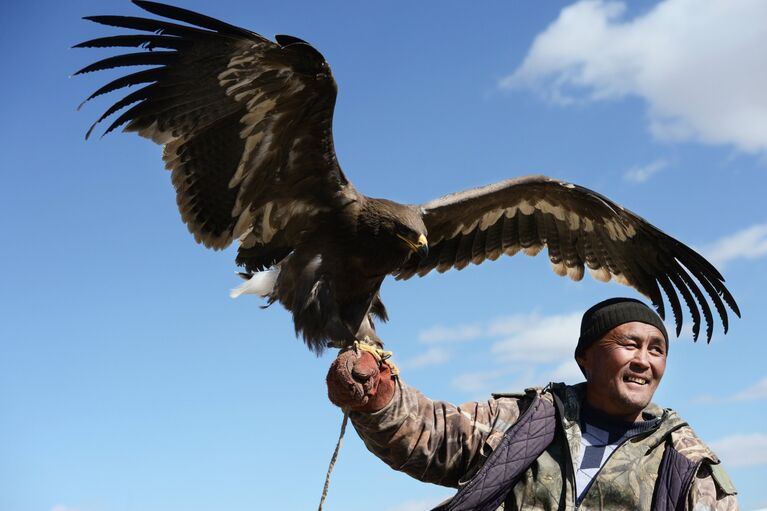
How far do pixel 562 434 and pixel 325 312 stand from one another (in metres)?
1.98

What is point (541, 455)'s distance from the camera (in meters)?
3.42

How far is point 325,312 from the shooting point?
4945 mm

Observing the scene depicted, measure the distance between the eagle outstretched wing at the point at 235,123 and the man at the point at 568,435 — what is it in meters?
1.86

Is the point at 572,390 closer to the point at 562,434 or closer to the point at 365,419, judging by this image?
the point at 562,434

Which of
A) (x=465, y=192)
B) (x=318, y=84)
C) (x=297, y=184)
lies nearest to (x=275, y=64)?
(x=318, y=84)

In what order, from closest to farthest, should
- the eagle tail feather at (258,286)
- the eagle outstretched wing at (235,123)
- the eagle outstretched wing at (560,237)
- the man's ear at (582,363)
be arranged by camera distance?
the man's ear at (582,363) → the eagle outstretched wing at (235,123) → the eagle tail feather at (258,286) → the eagle outstretched wing at (560,237)

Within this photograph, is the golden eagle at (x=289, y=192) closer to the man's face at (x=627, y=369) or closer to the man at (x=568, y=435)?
the man at (x=568, y=435)

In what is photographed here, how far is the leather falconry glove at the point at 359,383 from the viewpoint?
3.48m

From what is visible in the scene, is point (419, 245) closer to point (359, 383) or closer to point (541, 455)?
point (359, 383)

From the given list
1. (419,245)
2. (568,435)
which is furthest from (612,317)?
(419,245)

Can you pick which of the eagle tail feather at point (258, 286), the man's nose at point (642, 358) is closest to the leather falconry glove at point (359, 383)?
the man's nose at point (642, 358)

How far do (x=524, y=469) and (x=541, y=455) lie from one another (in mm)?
114

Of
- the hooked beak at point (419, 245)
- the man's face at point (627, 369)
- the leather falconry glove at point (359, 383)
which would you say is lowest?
the leather falconry glove at point (359, 383)

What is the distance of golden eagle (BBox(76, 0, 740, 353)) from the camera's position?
4.70m
